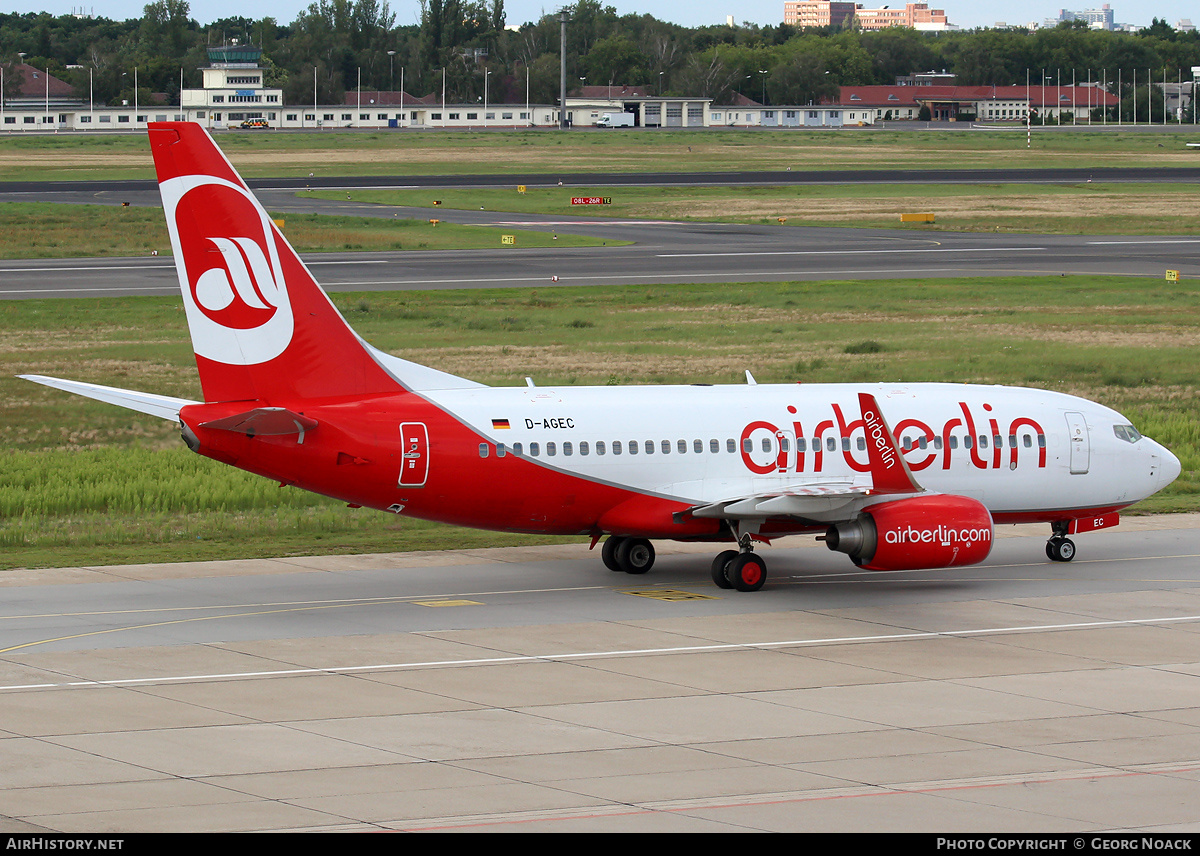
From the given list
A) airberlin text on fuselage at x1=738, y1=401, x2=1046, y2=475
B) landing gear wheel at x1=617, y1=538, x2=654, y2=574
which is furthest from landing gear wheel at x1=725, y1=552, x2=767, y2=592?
landing gear wheel at x1=617, y1=538, x2=654, y2=574

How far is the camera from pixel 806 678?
25750 millimetres

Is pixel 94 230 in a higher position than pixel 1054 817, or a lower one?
higher

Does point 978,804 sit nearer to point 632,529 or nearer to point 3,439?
point 632,529

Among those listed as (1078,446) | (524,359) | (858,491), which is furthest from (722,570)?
(524,359)

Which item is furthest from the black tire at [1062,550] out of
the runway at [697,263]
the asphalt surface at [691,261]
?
the asphalt surface at [691,261]

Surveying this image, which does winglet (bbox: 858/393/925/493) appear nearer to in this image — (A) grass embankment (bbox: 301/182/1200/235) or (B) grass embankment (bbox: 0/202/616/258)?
(B) grass embankment (bbox: 0/202/616/258)

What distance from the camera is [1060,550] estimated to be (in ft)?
119

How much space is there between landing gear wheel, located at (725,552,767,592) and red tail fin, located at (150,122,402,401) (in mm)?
9055

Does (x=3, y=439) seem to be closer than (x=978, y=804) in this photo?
No

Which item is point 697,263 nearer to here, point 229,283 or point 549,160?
point 229,283

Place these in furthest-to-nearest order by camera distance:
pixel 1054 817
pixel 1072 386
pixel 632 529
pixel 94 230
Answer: pixel 94 230
pixel 1072 386
pixel 632 529
pixel 1054 817

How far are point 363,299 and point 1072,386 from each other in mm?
33914

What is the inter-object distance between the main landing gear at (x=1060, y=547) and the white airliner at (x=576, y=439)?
1.04 m
